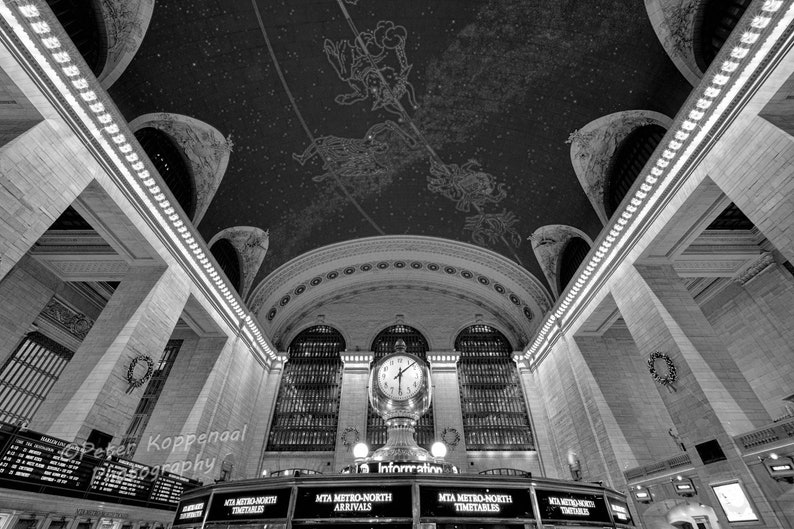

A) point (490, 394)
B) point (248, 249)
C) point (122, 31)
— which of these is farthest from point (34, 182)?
point (490, 394)

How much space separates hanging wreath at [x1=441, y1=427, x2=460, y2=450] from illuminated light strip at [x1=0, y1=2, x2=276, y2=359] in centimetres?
1109

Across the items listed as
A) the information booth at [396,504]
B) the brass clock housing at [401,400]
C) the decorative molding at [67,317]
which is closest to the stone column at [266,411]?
the decorative molding at [67,317]

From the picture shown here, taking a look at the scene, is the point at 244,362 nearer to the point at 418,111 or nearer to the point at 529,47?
the point at 418,111

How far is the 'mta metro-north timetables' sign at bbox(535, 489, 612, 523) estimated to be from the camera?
98.7 inches

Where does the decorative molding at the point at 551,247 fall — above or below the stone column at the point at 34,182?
above

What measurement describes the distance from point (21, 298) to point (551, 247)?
62.9 feet

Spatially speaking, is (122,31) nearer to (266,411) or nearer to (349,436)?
(266,411)

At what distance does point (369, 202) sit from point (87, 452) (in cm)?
1227

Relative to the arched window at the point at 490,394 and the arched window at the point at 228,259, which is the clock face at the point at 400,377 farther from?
the arched window at the point at 490,394

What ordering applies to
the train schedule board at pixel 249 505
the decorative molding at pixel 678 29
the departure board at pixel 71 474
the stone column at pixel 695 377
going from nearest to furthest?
the train schedule board at pixel 249 505 → the departure board at pixel 71 474 → the stone column at pixel 695 377 → the decorative molding at pixel 678 29

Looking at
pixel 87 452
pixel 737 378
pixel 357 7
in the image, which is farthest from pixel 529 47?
pixel 87 452

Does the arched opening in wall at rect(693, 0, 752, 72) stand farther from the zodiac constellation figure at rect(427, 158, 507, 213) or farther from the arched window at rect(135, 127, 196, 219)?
the arched window at rect(135, 127, 196, 219)

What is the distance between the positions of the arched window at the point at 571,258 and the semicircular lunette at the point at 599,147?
6.97ft

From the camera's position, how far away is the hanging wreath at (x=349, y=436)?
52.9 feet
